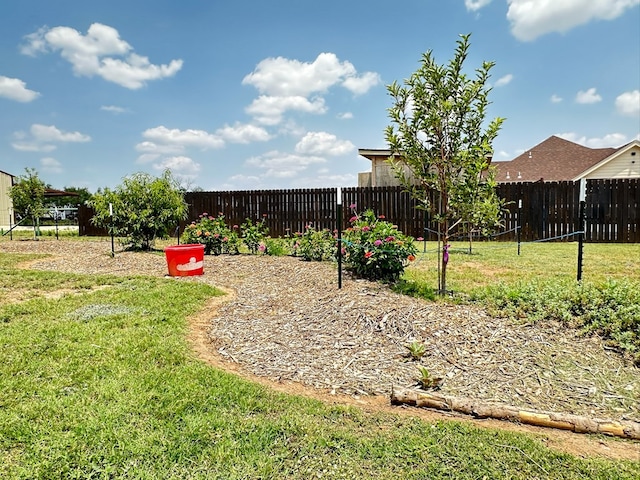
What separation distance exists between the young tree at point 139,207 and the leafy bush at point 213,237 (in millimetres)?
1353

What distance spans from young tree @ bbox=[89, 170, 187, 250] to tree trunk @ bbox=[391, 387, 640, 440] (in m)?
8.64

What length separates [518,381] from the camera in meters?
2.53

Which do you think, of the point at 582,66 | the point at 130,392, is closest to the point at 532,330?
the point at 130,392

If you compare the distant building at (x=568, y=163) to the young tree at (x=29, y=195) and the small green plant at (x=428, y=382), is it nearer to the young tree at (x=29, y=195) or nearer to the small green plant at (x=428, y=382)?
the small green plant at (x=428, y=382)

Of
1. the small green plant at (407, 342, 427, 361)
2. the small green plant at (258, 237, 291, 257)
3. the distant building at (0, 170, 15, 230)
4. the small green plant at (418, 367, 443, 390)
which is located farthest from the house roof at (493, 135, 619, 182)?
the distant building at (0, 170, 15, 230)

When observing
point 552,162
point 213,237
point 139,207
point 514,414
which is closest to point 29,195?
point 139,207

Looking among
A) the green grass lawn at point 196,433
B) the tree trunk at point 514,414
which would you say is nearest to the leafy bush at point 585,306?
the tree trunk at point 514,414

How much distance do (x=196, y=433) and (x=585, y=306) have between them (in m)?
3.43

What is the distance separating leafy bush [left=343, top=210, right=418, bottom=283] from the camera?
498 centimetres

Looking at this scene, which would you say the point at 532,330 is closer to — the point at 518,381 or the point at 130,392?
the point at 518,381

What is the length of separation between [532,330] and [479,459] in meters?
1.84

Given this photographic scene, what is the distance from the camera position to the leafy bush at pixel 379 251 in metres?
4.98

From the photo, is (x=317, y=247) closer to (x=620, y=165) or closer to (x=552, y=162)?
(x=620, y=165)

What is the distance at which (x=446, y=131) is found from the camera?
14.3ft
